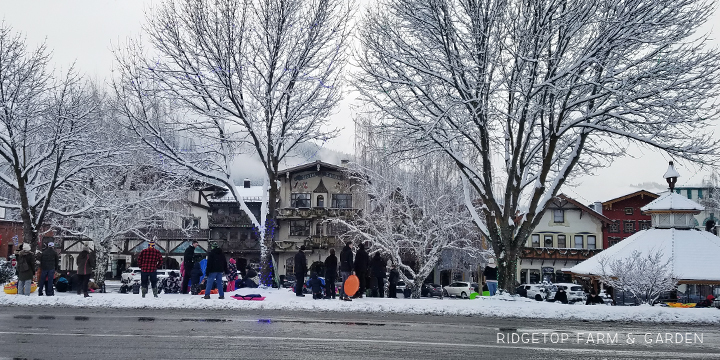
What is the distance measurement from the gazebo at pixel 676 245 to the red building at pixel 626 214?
3323 cm

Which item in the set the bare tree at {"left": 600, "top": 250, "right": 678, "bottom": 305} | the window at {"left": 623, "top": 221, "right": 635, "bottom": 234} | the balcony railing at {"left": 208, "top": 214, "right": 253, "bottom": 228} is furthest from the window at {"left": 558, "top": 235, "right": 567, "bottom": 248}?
the bare tree at {"left": 600, "top": 250, "right": 678, "bottom": 305}

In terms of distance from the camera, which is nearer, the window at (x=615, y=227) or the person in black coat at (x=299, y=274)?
the person in black coat at (x=299, y=274)

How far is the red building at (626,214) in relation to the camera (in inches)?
2660

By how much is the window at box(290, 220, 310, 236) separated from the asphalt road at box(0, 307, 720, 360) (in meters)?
43.8

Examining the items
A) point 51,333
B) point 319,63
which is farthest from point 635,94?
point 51,333

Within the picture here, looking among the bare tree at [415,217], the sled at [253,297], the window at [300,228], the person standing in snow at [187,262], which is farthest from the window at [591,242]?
the sled at [253,297]

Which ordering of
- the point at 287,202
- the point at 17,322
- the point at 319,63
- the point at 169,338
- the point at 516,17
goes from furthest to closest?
the point at 287,202 < the point at 319,63 < the point at 516,17 < the point at 17,322 < the point at 169,338

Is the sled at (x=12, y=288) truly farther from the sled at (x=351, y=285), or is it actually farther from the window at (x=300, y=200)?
the window at (x=300, y=200)

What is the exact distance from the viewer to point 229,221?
62188 millimetres

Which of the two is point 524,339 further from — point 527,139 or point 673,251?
point 673,251

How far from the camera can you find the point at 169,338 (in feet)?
30.2

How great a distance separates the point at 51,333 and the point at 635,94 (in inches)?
599

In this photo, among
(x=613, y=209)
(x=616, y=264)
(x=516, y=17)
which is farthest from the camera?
(x=613, y=209)

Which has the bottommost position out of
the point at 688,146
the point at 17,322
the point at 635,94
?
the point at 17,322
